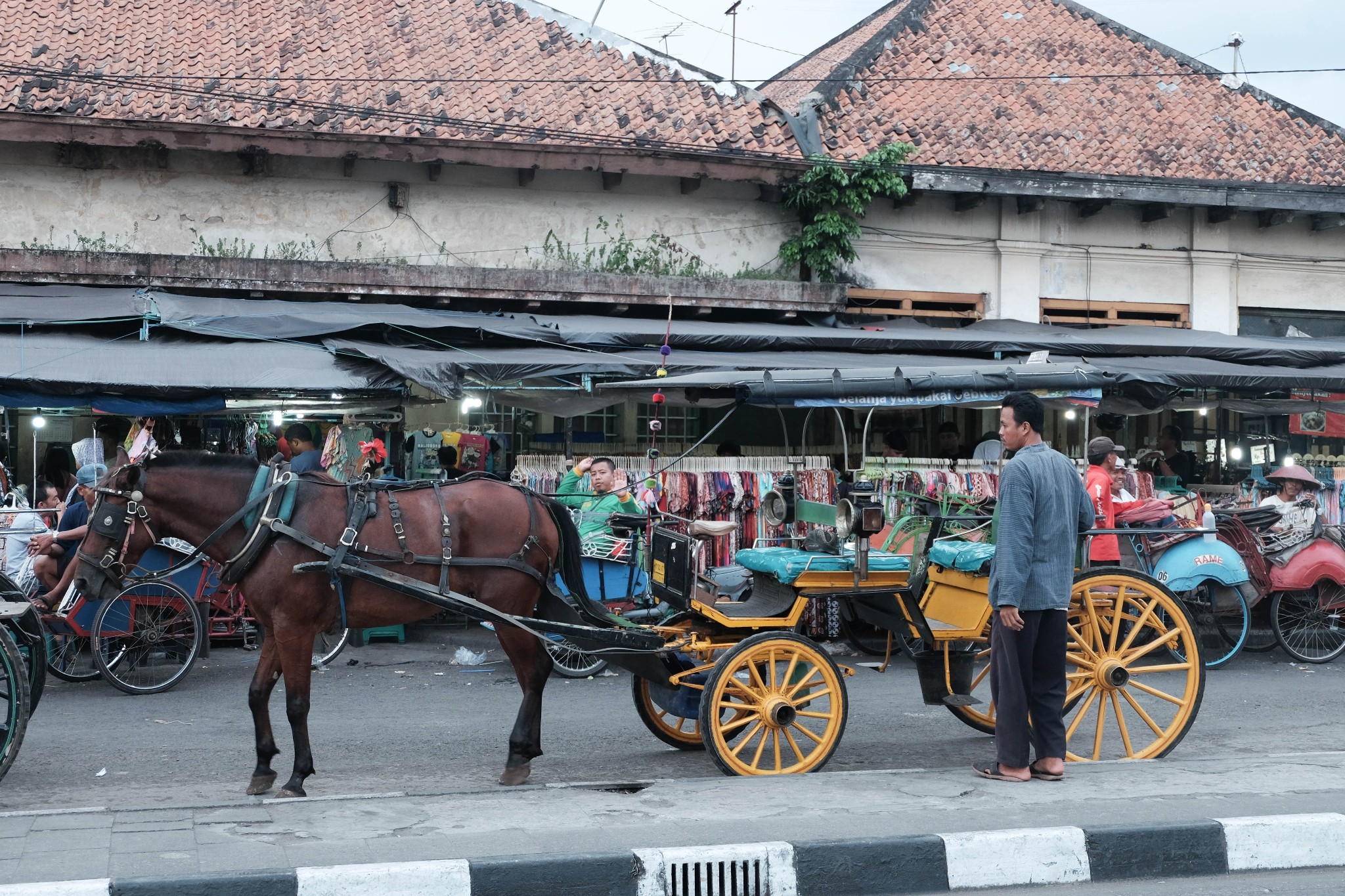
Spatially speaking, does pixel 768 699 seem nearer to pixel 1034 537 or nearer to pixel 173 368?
pixel 1034 537

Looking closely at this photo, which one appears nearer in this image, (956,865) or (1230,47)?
(956,865)

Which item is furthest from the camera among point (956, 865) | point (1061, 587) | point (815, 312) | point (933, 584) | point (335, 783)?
point (815, 312)

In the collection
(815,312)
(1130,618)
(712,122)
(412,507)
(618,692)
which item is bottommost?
(618,692)

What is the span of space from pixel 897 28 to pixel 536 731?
14.4 meters

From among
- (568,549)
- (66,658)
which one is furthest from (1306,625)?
(66,658)

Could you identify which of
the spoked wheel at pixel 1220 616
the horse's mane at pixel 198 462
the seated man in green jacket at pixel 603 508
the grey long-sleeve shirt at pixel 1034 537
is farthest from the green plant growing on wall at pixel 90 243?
the spoked wheel at pixel 1220 616

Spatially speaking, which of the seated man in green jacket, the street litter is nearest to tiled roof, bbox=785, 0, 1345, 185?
the seated man in green jacket

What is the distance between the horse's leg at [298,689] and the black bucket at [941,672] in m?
3.23

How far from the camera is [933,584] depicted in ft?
24.4

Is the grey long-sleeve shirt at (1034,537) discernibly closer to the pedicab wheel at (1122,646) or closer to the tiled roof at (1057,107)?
the pedicab wheel at (1122,646)

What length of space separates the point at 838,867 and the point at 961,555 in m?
2.58

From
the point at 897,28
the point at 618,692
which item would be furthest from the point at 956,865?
the point at 897,28

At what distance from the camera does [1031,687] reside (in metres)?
6.25

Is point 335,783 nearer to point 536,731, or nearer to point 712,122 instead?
point 536,731
